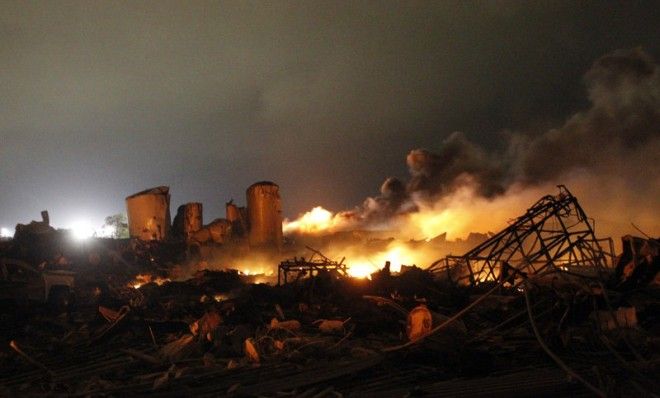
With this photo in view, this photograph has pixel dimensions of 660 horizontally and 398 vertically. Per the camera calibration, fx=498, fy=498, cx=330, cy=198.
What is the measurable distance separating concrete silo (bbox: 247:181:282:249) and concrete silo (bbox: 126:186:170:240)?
5297 mm

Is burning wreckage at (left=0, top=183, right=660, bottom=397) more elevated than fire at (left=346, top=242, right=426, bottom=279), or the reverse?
fire at (left=346, top=242, right=426, bottom=279)

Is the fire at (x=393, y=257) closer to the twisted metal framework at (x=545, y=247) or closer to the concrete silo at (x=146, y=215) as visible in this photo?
the twisted metal framework at (x=545, y=247)

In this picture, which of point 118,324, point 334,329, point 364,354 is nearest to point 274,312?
point 334,329

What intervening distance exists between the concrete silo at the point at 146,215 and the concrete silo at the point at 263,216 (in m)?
5.30

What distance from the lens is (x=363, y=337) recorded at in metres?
9.92

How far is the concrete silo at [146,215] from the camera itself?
96.1 feet

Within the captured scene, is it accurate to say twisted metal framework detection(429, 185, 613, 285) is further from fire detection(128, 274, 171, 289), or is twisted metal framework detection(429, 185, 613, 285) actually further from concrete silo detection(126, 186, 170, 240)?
concrete silo detection(126, 186, 170, 240)

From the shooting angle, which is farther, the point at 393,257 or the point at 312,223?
the point at 312,223

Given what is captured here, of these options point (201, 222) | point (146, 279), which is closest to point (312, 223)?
point (201, 222)

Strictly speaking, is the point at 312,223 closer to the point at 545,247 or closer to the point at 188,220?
the point at 188,220

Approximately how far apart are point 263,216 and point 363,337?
20.9m

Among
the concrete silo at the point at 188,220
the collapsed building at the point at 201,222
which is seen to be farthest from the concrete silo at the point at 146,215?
the concrete silo at the point at 188,220

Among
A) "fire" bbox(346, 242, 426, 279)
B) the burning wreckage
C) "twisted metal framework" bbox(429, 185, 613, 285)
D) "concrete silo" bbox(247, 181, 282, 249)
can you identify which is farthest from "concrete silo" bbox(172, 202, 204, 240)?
"twisted metal framework" bbox(429, 185, 613, 285)

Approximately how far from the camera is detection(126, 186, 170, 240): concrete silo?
2930 cm
